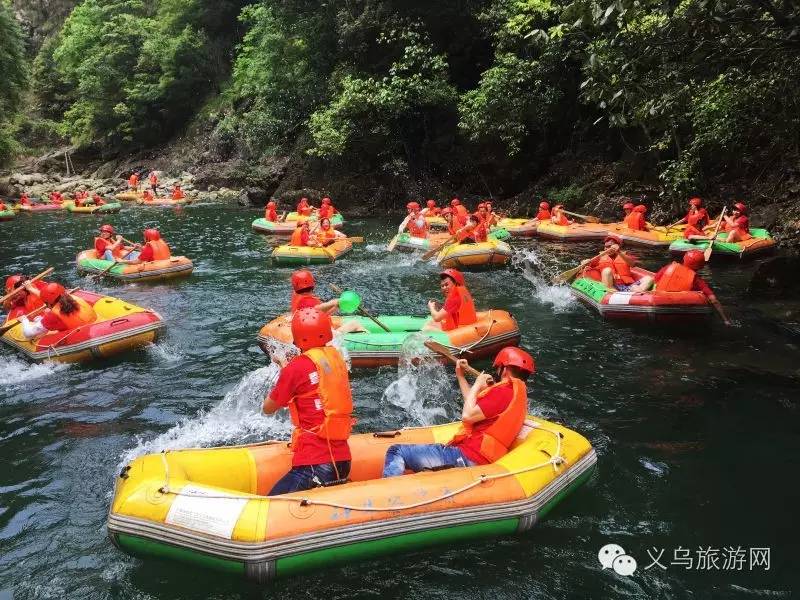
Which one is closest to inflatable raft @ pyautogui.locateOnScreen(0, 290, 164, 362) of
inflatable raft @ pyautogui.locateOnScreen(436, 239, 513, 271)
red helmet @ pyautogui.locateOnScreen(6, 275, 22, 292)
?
red helmet @ pyautogui.locateOnScreen(6, 275, 22, 292)

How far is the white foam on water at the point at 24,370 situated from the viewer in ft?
23.5

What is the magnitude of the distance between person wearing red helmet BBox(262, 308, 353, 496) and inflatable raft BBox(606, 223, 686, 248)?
1173 cm

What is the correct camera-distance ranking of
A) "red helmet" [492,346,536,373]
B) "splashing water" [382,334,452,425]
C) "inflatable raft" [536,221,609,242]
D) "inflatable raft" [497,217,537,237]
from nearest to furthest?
"red helmet" [492,346,536,373], "splashing water" [382,334,452,425], "inflatable raft" [536,221,609,242], "inflatable raft" [497,217,537,237]

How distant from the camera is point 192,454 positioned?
4.38m

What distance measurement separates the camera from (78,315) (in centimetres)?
766

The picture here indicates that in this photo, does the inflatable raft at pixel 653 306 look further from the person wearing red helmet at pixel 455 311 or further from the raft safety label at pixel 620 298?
the person wearing red helmet at pixel 455 311

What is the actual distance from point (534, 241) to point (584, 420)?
1019 centimetres

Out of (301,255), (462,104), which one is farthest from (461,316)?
(462,104)

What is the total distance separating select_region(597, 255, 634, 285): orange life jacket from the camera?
9.56m

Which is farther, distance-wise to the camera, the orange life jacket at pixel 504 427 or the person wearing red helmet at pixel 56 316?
the person wearing red helmet at pixel 56 316

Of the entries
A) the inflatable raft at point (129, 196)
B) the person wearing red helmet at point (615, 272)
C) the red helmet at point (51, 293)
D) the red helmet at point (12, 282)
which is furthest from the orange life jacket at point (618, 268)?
the inflatable raft at point (129, 196)

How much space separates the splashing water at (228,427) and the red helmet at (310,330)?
2171mm

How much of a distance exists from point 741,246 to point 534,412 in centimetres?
839

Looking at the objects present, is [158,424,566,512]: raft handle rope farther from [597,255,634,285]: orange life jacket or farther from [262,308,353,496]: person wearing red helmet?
[597,255,634,285]: orange life jacket
